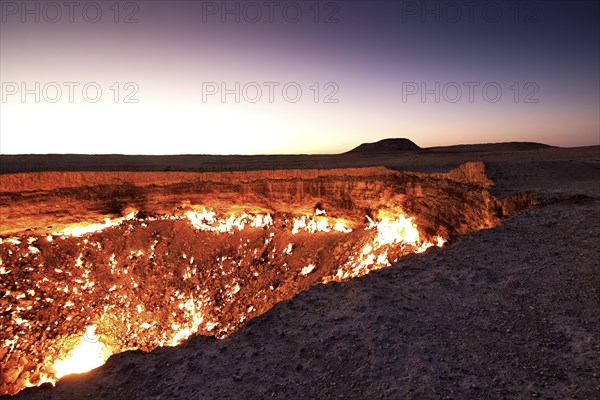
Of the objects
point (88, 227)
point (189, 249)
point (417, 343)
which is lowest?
point (189, 249)

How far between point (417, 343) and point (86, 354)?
1405cm

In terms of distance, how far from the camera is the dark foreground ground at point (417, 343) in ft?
11.7

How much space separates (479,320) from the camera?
4453 millimetres

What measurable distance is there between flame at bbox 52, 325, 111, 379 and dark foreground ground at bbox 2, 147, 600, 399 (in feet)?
35.5

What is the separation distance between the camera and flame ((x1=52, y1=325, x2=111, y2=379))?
43.7 feet

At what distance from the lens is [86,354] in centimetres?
1345

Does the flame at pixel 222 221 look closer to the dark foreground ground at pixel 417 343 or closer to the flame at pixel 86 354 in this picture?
the flame at pixel 86 354

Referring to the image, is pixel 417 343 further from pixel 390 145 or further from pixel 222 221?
pixel 390 145

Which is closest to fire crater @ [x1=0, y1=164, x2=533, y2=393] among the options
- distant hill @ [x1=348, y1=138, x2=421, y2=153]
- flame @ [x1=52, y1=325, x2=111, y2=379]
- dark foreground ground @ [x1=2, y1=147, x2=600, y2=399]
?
flame @ [x1=52, y1=325, x2=111, y2=379]

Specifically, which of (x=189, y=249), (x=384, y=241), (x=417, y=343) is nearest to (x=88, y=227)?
(x=189, y=249)

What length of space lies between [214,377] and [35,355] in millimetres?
12774

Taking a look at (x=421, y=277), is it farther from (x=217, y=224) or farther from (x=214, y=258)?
(x=217, y=224)

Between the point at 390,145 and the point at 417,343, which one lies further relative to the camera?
A: the point at 390,145

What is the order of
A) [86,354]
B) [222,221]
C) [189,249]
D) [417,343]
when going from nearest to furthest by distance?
1. [417,343]
2. [86,354]
3. [189,249]
4. [222,221]
